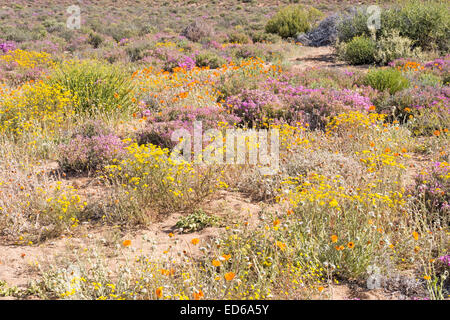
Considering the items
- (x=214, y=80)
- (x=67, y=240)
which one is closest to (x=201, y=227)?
(x=67, y=240)

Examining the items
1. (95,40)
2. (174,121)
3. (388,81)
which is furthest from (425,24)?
(95,40)

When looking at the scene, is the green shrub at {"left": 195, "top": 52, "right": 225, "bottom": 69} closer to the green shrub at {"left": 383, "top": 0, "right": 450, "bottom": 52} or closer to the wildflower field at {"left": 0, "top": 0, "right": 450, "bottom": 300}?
the wildflower field at {"left": 0, "top": 0, "right": 450, "bottom": 300}

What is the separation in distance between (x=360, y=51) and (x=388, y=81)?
4.59 metres

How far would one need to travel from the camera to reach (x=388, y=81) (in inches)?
305

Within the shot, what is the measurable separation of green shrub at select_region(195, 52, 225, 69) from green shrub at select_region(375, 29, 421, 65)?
15.7 ft

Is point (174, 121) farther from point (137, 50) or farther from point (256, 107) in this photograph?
point (137, 50)

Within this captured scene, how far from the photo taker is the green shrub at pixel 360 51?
11703mm

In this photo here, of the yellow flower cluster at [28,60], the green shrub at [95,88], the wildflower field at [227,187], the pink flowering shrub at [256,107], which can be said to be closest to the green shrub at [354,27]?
the wildflower field at [227,187]

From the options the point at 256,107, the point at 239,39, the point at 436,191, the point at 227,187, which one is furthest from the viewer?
the point at 239,39

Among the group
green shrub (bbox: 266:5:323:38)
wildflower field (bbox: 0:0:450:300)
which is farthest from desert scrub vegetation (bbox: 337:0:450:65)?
green shrub (bbox: 266:5:323:38)

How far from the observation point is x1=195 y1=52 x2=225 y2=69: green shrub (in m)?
12.0
